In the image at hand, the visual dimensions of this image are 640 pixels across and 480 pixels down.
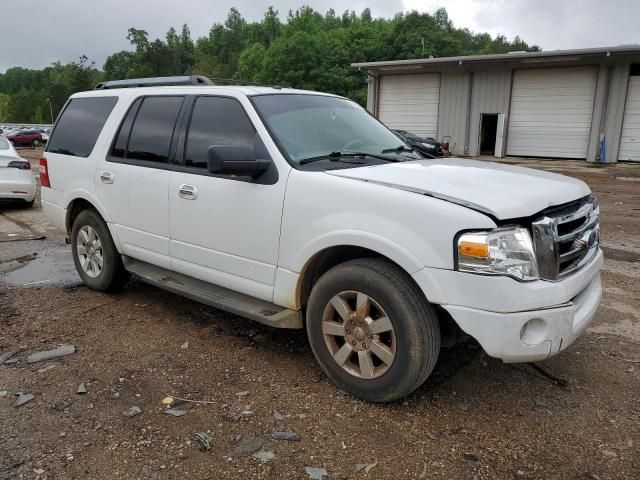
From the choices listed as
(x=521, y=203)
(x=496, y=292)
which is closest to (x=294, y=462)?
(x=496, y=292)

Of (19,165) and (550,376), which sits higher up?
(19,165)

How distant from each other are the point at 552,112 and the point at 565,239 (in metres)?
23.3

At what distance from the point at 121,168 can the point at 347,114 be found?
2056 mm

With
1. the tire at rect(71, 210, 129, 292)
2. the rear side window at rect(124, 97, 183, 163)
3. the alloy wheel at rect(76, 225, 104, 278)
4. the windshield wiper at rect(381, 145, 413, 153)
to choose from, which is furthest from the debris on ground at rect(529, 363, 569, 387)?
the alloy wheel at rect(76, 225, 104, 278)

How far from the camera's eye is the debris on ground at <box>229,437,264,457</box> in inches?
110

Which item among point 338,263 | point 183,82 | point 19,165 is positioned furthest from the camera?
point 19,165

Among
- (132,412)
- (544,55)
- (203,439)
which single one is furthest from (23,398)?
(544,55)

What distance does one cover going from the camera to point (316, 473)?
2.66 m

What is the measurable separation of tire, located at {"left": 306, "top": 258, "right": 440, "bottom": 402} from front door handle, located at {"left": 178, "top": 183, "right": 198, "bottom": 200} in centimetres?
128

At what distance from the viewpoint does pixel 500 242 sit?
Answer: 274 centimetres

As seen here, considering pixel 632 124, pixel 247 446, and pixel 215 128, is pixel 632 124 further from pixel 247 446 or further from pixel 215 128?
pixel 247 446

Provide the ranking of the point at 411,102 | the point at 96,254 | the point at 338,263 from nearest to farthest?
the point at 338,263 < the point at 96,254 < the point at 411,102

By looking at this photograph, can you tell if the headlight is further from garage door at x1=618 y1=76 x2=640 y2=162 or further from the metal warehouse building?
garage door at x1=618 y1=76 x2=640 y2=162

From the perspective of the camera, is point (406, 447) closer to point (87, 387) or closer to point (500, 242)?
point (500, 242)
